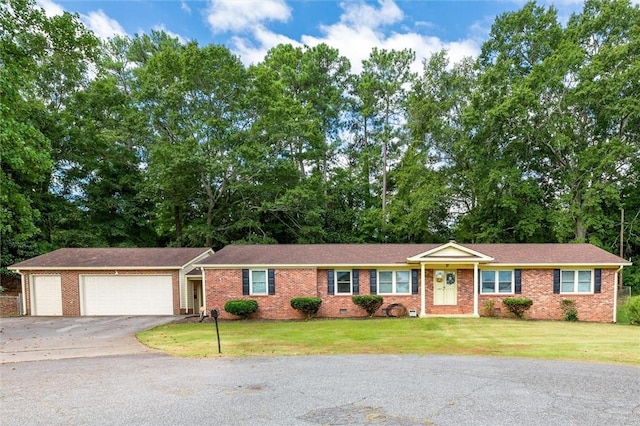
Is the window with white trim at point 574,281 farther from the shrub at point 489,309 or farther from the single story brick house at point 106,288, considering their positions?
the single story brick house at point 106,288

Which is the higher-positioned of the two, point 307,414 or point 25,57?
point 25,57

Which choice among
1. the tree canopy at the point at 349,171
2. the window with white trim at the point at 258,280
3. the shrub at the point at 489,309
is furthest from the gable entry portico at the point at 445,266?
the tree canopy at the point at 349,171

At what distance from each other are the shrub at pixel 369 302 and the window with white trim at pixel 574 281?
317 inches

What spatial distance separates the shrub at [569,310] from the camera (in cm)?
1531

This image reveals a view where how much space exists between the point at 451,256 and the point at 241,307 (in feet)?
30.9

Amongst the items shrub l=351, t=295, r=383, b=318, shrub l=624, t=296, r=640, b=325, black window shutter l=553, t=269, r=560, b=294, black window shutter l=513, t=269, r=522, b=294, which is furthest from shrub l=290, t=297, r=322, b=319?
shrub l=624, t=296, r=640, b=325

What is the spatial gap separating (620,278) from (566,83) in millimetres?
13229

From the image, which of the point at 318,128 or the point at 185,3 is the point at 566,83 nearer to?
the point at 318,128

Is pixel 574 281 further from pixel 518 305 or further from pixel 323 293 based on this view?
pixel 323 293

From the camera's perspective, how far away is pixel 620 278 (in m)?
23.1

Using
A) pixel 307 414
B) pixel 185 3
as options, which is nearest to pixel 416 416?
pixel 307 414

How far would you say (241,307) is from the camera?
50.6 feet

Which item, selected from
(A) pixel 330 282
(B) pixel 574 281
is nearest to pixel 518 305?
(B) pixel 574 281

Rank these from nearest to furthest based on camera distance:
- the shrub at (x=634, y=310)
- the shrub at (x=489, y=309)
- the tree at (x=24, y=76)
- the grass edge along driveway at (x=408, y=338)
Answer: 1. the grass edge along driveway at (x=408, y=338)
2. the tree at (x=24, y=76)
3. the shrub at (x=634, y=310)
4. the shrub at (x=489, y=309)
